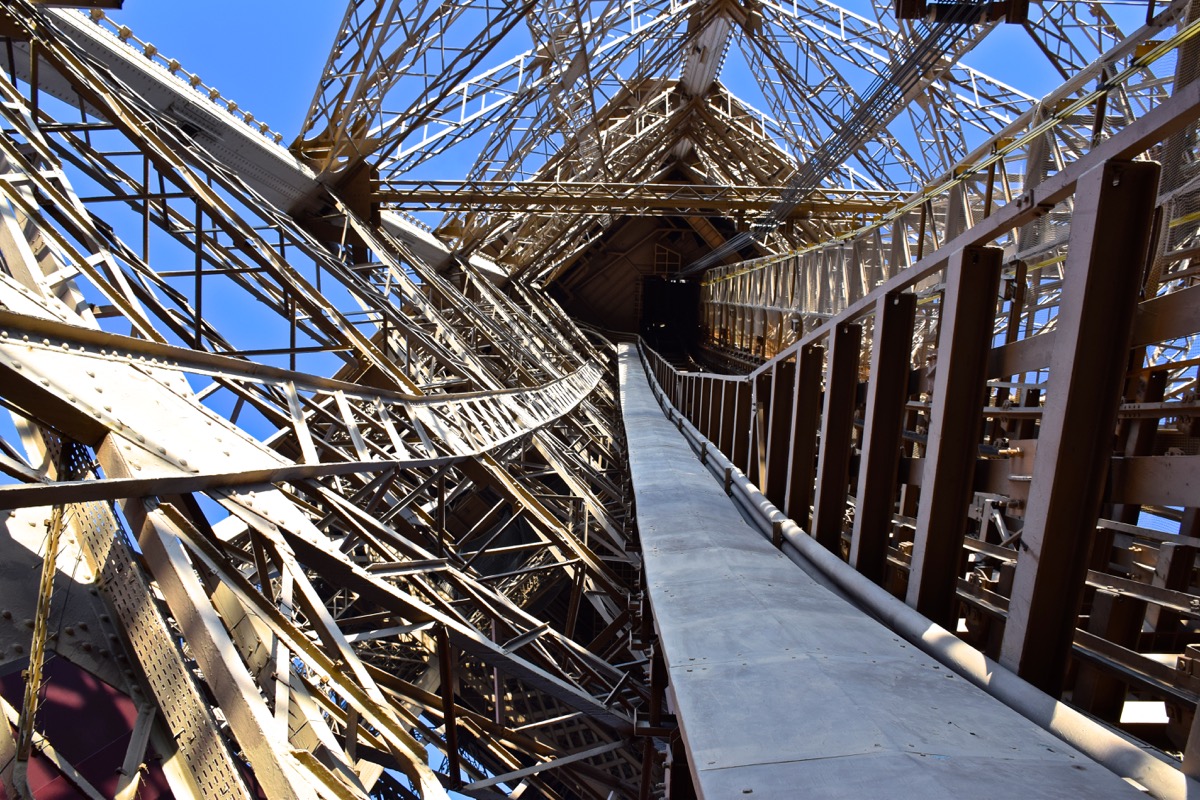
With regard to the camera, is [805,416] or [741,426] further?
[741,426]

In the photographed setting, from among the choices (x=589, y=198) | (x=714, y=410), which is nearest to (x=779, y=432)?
(x=714, y=410)

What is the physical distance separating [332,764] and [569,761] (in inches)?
134

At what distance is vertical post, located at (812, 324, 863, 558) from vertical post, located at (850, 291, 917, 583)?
97 centimetres

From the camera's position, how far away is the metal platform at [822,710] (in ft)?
9.02

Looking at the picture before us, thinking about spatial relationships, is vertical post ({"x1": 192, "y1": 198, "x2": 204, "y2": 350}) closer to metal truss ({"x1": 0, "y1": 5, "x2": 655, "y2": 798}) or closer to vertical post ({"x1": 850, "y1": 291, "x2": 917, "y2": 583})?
metal truss ({"x1": 0, "y1": 5, "x2": 655, "y2": 798})

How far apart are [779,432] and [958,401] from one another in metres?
4.80

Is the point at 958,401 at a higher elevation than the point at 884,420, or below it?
higher

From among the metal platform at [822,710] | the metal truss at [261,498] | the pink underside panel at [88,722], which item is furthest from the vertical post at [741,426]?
the pink underside panel at [88,722]

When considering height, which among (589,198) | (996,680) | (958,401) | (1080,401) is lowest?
Answer: (996,680)

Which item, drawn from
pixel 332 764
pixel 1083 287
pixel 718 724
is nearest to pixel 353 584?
pixel 332 764

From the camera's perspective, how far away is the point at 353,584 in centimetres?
436

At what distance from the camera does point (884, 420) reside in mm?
5855

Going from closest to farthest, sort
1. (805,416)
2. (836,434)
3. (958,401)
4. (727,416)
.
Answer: (958,401), (836,434), (805,416), (727,416)

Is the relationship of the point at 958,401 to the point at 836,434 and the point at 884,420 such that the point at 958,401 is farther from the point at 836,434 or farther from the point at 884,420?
the point at 836,434
